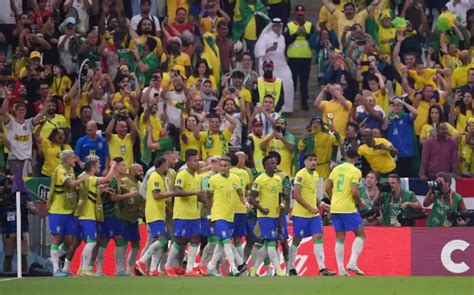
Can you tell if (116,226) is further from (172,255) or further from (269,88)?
(269,88)

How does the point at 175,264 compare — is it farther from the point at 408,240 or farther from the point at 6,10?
the point at 6,10

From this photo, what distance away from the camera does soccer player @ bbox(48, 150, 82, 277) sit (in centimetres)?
2817

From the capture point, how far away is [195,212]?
28.3 m

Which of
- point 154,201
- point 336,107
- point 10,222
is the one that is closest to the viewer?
point 154,201

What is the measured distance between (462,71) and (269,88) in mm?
3956

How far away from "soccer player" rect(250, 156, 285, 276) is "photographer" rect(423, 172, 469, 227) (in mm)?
2822

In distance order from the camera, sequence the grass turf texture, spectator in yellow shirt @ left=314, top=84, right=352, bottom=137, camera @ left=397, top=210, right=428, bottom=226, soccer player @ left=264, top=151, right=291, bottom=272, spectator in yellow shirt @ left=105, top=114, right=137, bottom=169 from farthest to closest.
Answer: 1. spectator in yellow shirt @ left=314, top=84, right=352, bottom=137
2. spectator in yellow shirt @ left=105, top=114, right=137, bottom=169
3. camera @ left=397, top=210, right=428, bottom=226
4. soccer player @ left=264, top=151, right=291, bottom=272
5. the grass turf texture

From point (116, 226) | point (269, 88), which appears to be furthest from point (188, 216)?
point (269, 88)

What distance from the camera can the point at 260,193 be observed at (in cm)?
2823

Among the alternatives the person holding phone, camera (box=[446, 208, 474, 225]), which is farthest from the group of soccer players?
the person holding phone

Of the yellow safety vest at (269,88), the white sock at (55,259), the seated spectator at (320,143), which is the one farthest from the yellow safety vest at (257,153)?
the white sock at (55,259)

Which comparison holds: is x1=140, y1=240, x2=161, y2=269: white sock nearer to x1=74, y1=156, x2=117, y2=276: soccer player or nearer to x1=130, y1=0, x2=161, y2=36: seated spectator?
x1=74, y1=156, x2=117, y2=276: soccer player

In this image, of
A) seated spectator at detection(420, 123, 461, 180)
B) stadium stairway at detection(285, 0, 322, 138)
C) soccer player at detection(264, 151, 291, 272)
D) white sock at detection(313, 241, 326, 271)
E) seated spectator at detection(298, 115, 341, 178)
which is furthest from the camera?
stadium stairway at detection(285, 0, 322, 138)

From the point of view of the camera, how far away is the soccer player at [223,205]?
1097 inches
